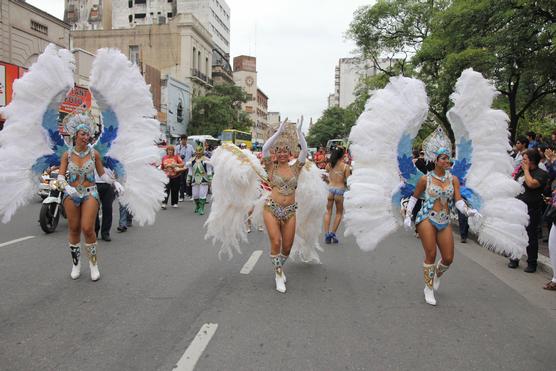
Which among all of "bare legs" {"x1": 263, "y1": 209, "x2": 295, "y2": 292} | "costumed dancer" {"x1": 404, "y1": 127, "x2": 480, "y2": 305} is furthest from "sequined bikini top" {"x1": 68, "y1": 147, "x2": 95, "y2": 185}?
"costumed dancer" {"x1": 404, "y1": 127, "x2": 480, "y2": 305}

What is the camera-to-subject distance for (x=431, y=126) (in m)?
28.7

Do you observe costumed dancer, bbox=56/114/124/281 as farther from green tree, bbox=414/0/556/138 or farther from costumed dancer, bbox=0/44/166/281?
green tree, bbox=414/0/556/138

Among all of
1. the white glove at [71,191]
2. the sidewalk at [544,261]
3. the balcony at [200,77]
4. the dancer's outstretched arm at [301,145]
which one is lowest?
the sidewalk at [544,261]

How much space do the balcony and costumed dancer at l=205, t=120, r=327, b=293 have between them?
50290 mm

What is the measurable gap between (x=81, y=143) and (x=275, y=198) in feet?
8.31

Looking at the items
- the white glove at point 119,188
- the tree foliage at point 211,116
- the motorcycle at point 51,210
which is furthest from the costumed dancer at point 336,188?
the tree foliage at point 211,116

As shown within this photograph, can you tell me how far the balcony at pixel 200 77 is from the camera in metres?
54.4

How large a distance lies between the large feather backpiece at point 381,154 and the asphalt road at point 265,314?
2.79 ft

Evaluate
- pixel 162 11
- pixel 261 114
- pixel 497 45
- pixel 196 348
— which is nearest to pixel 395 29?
pixel 497 45

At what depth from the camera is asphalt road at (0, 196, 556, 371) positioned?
3.56m

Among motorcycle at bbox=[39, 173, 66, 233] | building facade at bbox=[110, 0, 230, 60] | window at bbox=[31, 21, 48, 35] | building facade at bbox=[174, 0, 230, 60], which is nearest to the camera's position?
motorcycle at bbox=[39, 173, 66, 233]

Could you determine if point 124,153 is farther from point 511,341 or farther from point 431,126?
point 431,126

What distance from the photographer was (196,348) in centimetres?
369

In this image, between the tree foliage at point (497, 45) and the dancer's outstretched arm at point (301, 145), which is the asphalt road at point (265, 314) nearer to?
the dancer's outstretched arm at point (301, 145)
